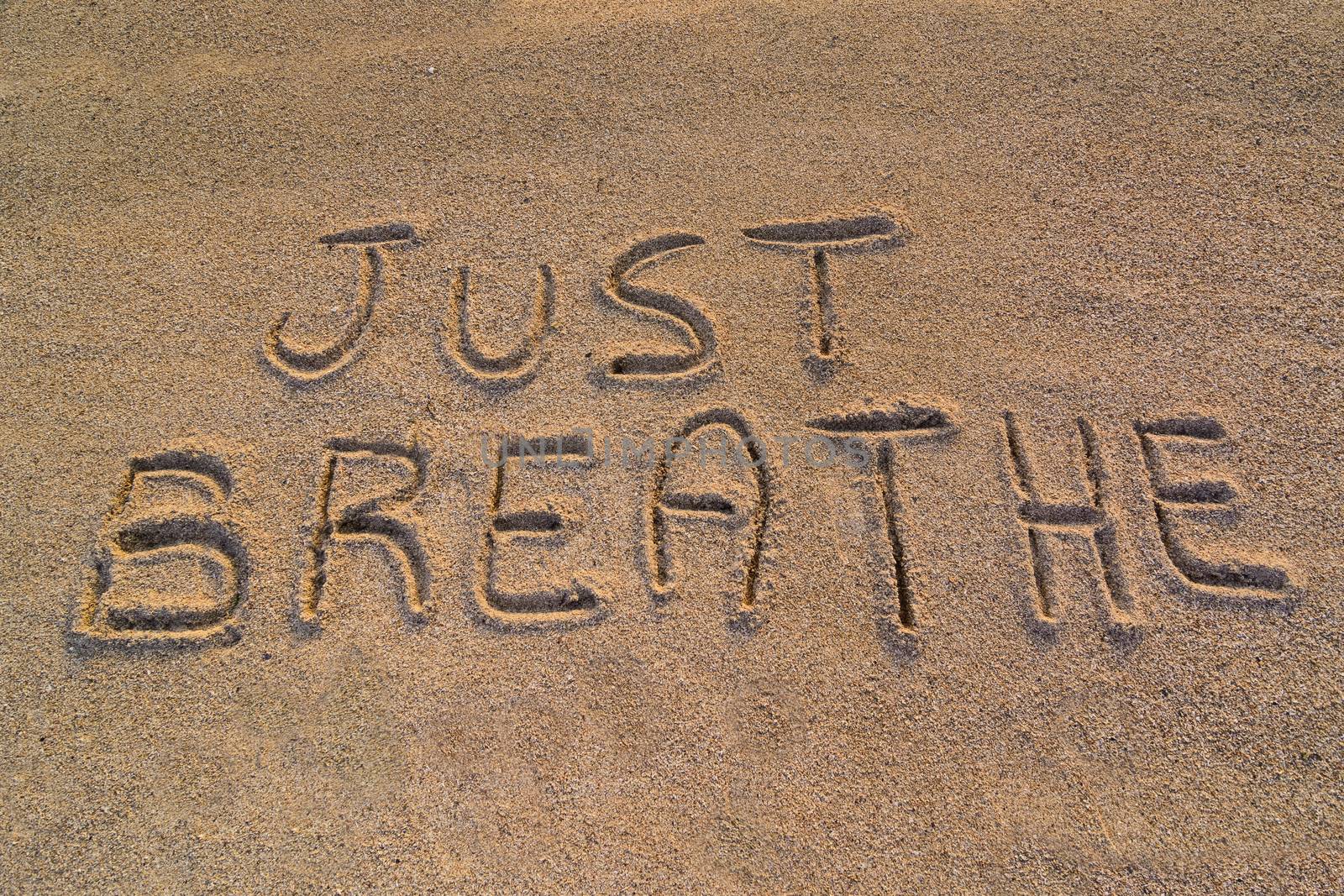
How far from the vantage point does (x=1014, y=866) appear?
69.0 inches

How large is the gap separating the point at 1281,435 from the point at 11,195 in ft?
13.1

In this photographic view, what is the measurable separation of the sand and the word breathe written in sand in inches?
0.5

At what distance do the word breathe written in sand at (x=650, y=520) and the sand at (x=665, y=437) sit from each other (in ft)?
0.04

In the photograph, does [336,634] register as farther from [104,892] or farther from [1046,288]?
[1046,288]

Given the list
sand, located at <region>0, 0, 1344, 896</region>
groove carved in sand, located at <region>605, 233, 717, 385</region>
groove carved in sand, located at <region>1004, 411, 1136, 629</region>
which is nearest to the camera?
sand, located at <region>0, 0, 1344, 896</region>

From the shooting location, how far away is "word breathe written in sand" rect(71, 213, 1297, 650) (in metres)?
1.97

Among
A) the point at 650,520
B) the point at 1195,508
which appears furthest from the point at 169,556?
the point at 1195,508

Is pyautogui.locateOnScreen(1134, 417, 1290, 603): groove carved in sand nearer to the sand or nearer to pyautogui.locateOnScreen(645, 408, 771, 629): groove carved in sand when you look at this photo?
the sand

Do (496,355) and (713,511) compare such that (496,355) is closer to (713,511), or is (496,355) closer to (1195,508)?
(713,511)

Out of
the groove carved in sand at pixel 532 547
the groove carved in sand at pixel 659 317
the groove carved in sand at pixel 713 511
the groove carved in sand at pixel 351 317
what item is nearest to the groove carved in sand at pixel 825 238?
the groove carved in sand at pixel 659 317

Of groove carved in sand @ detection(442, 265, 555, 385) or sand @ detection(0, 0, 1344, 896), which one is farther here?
groove carved in sand @ detection(442, 265, 555, 385)

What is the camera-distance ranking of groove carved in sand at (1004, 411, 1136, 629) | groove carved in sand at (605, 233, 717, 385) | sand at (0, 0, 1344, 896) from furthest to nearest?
1. groove carved in sand at (605, 233, 717, 385)
2. groove carved in sand at (1004, 411, 1136, 629)
3. sand at (0, 0, 1344, 896)

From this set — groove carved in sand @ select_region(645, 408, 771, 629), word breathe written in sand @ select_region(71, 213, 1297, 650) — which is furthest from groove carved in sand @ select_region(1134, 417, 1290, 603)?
groove carved in sand @ select_region(645, 408, 771, 629)

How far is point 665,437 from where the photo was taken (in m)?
2.13
